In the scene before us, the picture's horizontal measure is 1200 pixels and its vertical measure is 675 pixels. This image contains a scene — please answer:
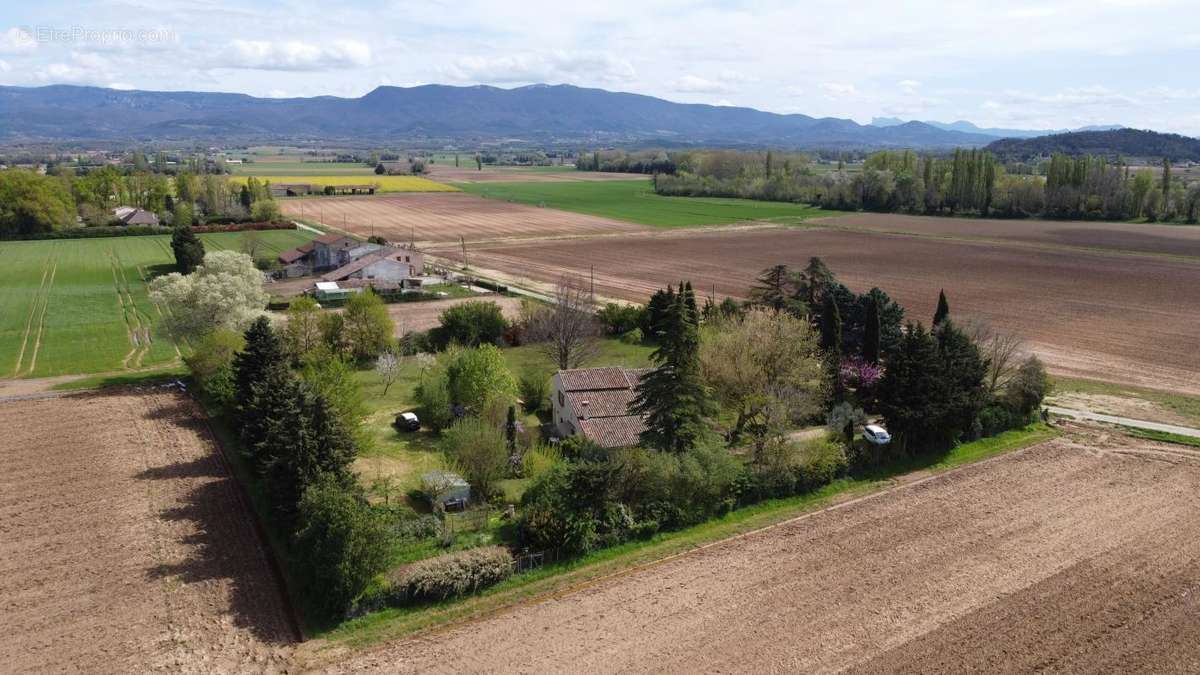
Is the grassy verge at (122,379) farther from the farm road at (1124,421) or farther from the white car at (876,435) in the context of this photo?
the farm road at (1124,421)

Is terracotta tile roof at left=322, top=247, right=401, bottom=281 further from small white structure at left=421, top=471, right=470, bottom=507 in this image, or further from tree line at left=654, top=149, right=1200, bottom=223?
tree line at left=654, top=149, right=1200, bottom=223

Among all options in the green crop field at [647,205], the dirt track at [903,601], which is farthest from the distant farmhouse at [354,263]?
the green crop field at [647,205]

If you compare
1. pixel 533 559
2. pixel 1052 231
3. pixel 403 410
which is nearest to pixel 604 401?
pixel 533 559

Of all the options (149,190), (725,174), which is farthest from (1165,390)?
(725,174)

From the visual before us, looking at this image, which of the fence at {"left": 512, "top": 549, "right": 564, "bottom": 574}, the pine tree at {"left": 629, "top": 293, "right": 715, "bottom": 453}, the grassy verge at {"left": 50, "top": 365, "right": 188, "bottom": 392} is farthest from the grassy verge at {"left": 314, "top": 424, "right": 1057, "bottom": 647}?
the grassy verge at {"left": 50, "top": 365, "right": 188, "bottom": 392}

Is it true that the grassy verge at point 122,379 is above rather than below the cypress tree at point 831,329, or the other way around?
below

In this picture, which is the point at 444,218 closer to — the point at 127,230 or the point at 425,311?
the point at 127,230
